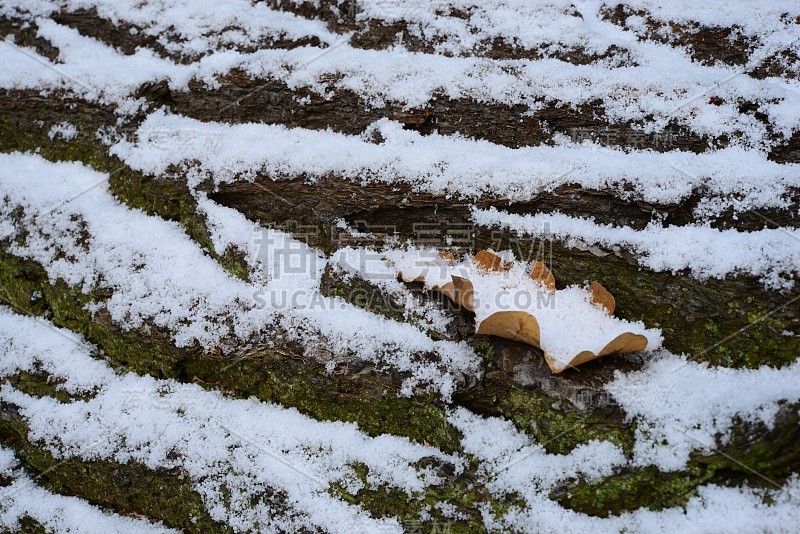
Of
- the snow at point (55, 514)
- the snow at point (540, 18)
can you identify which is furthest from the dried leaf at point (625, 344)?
the snow at point (55, 514)

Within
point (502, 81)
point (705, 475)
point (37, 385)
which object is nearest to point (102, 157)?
point (37, 385)

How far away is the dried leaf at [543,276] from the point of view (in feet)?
9.35

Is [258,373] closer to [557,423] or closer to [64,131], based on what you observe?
[557,423]

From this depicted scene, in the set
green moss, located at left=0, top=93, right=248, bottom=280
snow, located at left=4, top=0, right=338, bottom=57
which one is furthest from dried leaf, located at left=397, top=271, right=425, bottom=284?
snow, located at left=4, top=0, right=338, bottom=57

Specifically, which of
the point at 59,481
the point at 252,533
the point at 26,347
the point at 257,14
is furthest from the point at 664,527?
the point at 257,14

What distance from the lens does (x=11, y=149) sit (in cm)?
398

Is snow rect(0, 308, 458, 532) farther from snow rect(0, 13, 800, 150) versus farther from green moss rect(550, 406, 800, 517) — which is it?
snow rect(0, 13, 800, 150)

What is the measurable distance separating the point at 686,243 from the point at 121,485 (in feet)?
11.6

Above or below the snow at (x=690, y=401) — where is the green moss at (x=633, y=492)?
below

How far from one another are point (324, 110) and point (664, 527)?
308 centimetres

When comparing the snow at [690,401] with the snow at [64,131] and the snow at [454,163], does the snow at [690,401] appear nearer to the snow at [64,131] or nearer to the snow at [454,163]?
the snow at [454,163]

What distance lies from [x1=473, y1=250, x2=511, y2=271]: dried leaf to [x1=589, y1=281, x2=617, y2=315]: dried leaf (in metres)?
0.49

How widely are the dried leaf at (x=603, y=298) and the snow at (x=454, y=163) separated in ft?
1.93

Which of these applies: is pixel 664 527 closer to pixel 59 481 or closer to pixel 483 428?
pixel 483 428
